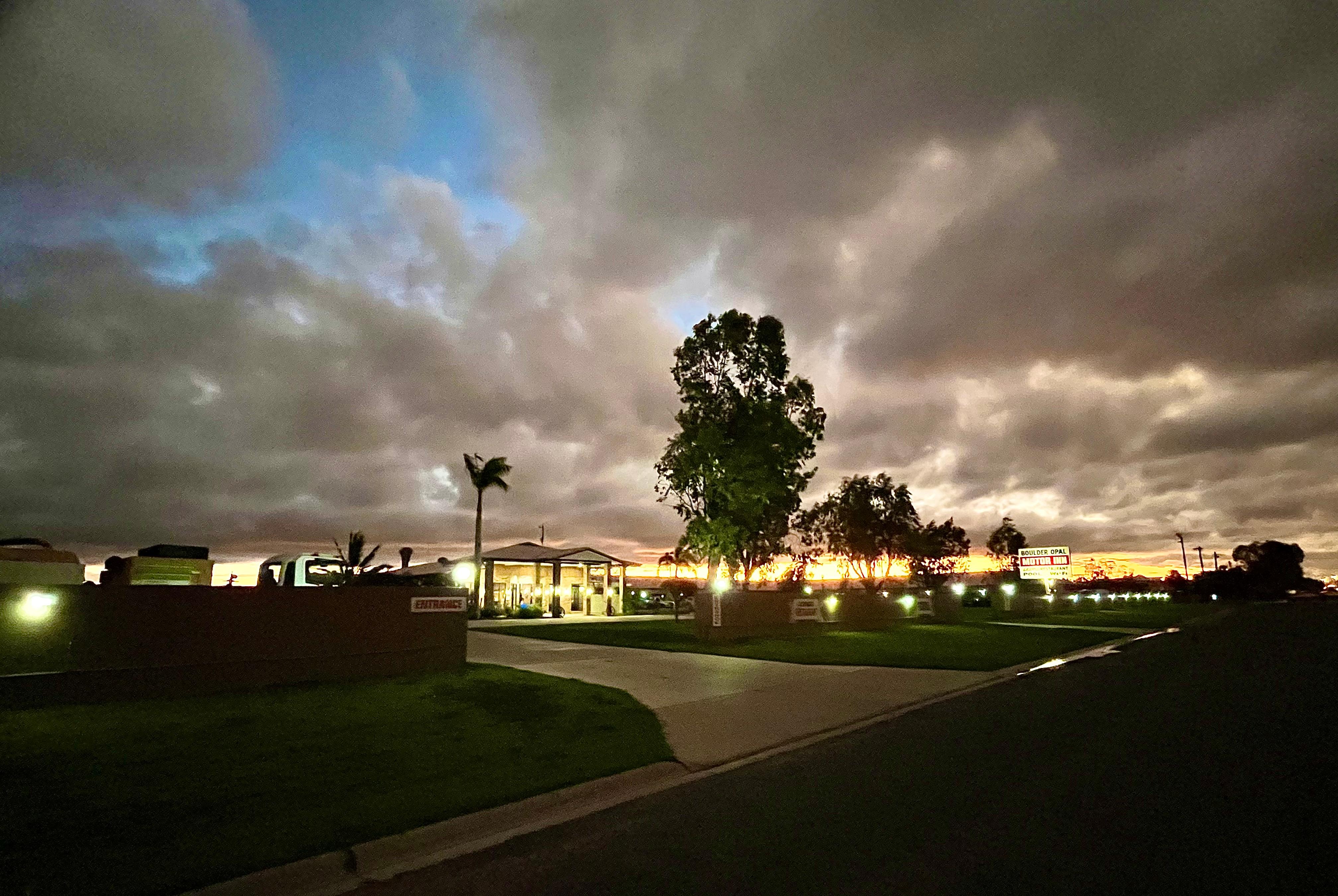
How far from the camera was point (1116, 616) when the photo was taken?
55.6 metres

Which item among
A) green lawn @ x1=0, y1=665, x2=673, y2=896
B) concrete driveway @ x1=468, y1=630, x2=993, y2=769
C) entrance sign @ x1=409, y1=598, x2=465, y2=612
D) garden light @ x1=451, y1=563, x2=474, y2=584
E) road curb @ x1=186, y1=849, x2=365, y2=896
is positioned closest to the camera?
road curb @ x1=186, y1=849, x2=365, y2=896

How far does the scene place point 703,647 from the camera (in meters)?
24.1

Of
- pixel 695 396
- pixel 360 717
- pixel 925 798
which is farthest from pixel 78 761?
pixel 695 396

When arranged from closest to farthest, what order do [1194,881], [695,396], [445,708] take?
[1194,881]
[445,708]
[695,396]

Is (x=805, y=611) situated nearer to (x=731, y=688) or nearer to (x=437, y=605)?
(x=731, y=688)

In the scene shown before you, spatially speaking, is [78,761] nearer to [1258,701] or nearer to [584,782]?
[584,782]

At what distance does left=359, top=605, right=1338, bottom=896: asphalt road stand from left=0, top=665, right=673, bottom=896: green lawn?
46.3 inches

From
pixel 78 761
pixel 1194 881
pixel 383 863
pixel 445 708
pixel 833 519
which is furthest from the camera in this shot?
pixel 833 519

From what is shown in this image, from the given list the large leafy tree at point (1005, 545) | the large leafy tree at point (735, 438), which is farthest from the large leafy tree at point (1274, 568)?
the large leafy tree at point (735, 438)

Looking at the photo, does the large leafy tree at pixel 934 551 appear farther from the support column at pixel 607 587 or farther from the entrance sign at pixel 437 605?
the entrance sign at pixel 437 605

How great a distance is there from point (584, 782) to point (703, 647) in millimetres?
16462

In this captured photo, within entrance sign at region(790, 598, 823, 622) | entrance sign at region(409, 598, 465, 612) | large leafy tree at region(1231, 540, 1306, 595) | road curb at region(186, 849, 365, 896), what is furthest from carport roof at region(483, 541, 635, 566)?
large leafy tree at region(1231, 540, 1306, 595)

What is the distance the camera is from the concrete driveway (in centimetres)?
1082

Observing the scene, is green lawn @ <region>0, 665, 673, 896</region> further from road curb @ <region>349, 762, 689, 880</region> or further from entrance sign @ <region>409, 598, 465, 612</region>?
entrance sign @ <region>409, 598, 465, 612</region>
